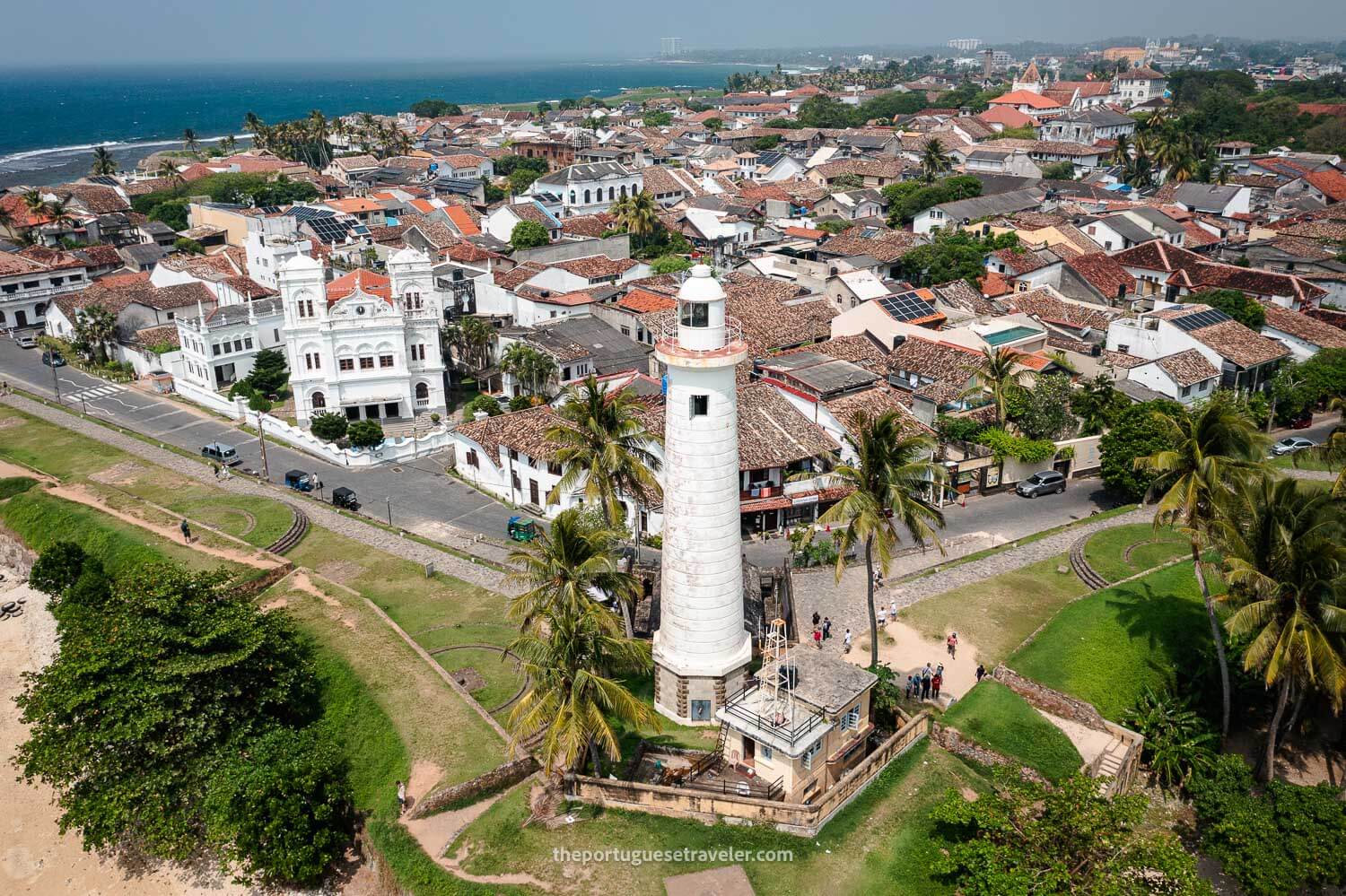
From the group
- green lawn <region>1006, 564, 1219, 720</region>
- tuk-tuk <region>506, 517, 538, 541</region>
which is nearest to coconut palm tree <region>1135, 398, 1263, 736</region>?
green lawn <region>1006, 564, 1219, 720</region>

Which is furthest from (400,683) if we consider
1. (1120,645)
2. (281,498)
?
(1120,645)

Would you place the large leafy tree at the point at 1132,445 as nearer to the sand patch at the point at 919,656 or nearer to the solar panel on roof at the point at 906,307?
the sand patch at the point at 919,656

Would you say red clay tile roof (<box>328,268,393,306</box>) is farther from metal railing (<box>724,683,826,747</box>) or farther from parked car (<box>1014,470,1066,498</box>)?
metal railing (<box>724,683,826,747</box>)

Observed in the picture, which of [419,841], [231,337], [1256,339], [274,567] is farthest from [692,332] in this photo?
[231,337]

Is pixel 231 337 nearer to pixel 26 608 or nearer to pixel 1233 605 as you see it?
pixel 26 608

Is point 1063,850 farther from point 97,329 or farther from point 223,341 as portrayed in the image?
point 97,329

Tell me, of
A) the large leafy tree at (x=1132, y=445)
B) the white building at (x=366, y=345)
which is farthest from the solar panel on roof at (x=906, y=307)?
the white building at (x=366, y=345)
